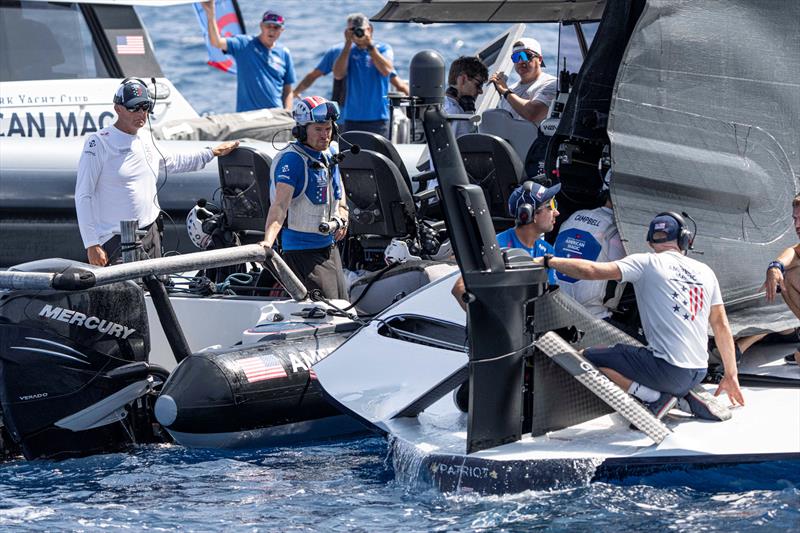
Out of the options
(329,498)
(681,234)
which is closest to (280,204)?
(329,498)

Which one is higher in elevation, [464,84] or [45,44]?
[45,44]

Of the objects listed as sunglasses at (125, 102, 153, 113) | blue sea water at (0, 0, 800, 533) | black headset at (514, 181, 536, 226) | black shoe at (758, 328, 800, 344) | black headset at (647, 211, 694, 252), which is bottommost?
blue sea water at (0, 0, 800, 533)

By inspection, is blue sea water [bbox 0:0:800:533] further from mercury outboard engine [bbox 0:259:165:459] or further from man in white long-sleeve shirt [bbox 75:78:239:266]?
man in white long-sleeve shirt [bbox 75:78:239:266]

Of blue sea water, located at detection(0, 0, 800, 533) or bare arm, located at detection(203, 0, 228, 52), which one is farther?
bare arm, located at detection(203, 0, 228, 52)

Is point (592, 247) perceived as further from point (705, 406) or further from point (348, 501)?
point (348, 501)

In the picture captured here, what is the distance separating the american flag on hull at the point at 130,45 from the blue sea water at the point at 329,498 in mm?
7059

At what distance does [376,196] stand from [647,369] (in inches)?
141

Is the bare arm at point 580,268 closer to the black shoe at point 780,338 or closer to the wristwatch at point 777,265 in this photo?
the wristwatch at point 777,265

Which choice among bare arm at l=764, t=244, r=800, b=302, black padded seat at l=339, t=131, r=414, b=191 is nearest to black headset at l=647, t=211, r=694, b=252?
bare arm at l=764, t=244, r=800, b=302

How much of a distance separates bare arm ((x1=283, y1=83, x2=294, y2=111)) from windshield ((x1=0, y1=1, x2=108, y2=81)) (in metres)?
1.87

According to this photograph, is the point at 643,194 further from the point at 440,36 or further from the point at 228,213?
the point at 440,36

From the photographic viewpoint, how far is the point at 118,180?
28.4 feet

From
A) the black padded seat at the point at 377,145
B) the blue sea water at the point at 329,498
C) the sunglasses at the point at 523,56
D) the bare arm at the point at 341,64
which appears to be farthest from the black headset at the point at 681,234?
the bare arm at the point at 341,64

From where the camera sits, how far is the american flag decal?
6.49 metres
